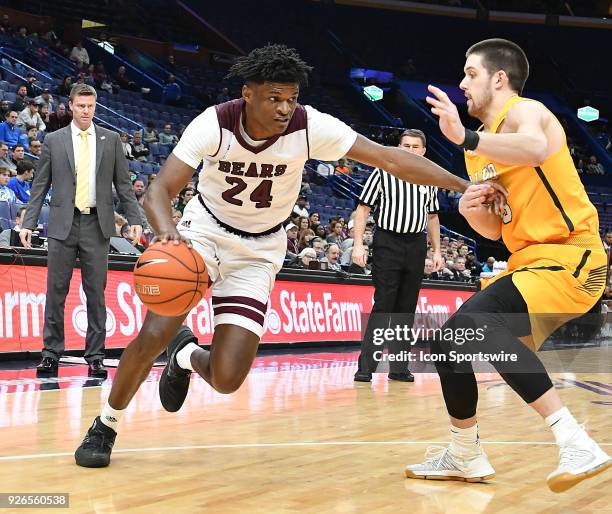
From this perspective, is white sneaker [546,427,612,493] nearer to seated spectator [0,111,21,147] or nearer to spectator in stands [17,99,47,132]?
seated spectator [0,111,21,147]

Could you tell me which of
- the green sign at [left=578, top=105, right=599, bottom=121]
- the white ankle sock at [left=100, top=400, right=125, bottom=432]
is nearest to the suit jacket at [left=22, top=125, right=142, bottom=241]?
the white ankle sock at [left=100, top=400, right=125, bottom=432]

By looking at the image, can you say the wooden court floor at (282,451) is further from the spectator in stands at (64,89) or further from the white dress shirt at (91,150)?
the spectator in stands at (64,89)

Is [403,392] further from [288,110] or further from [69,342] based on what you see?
[288,110]

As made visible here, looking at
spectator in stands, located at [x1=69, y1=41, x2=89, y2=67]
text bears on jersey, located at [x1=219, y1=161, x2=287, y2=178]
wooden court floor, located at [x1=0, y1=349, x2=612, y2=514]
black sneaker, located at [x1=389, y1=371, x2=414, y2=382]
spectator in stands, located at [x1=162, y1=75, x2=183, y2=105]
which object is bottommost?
black sneaker, located at [x1=389, y1=371, x2=414, y2=382]

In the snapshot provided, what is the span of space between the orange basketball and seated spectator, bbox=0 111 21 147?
33.8 feet

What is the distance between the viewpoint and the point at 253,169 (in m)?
3.75

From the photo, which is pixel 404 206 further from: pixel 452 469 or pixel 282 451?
pixel 452 469

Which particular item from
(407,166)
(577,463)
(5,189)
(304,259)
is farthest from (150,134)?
(577,463)

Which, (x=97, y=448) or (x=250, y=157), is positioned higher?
(x=250, y=157)

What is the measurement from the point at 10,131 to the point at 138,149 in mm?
3030

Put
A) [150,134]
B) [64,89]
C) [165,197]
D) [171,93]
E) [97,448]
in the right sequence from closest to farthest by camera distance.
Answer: [165,197]
[97,448]
[64,89]
[150,134]
[171,93]

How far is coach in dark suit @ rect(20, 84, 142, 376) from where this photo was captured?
661 cm

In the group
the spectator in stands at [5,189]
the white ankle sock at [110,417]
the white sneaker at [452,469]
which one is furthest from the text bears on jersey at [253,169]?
the spectator in stands at [5,189]

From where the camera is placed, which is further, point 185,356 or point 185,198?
point 185,198
